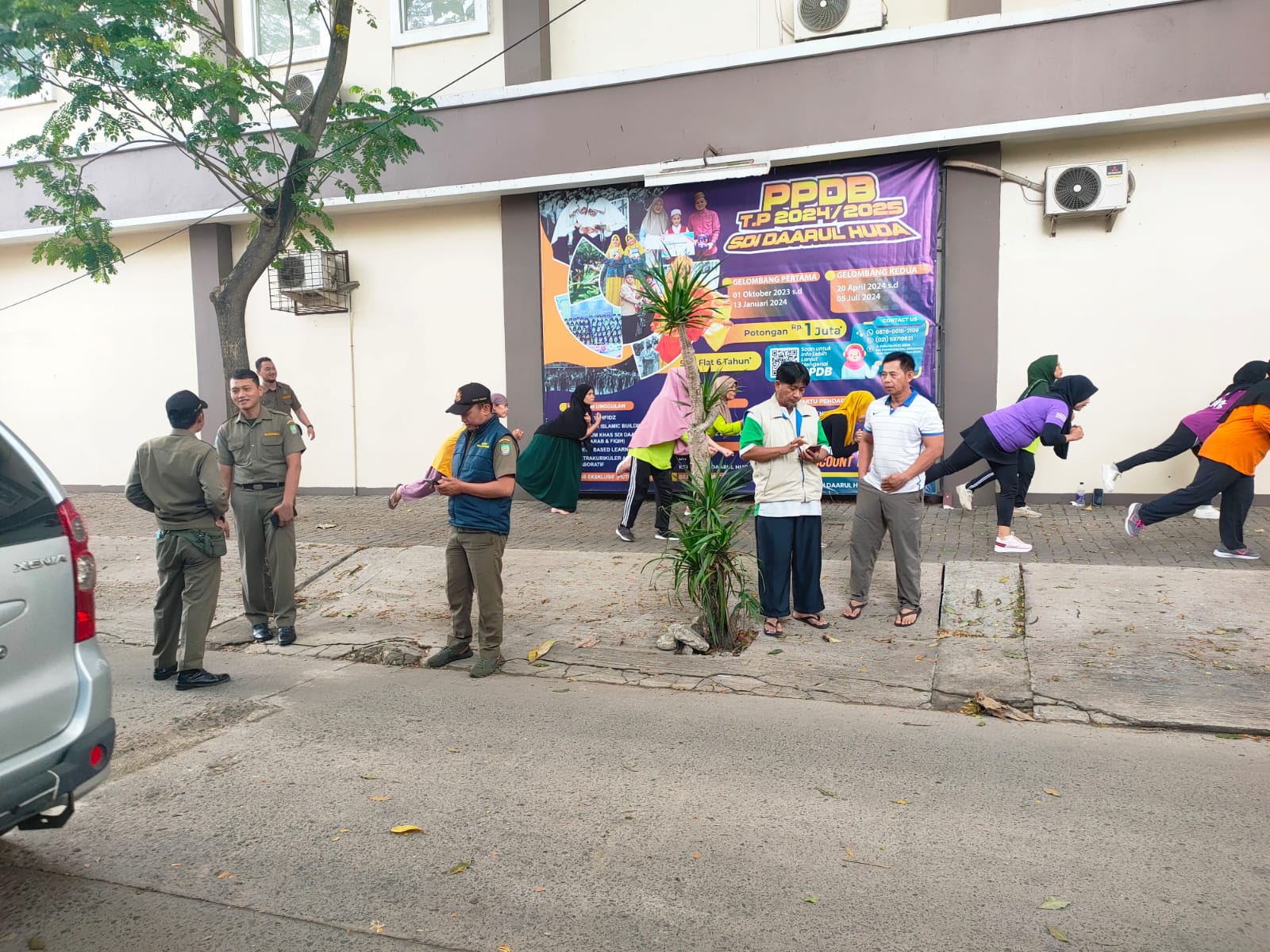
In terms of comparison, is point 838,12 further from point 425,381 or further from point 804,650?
point 804,650

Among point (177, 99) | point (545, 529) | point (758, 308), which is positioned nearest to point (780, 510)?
point (545, 529)

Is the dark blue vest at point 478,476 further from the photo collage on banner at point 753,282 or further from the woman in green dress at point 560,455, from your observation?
the photo collage on banner at point 753,282

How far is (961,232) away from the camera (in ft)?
31.6

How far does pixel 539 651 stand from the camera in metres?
6.23

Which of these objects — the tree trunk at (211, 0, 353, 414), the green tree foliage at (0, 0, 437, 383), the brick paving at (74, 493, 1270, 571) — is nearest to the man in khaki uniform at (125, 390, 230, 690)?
the tree trunk at (211, 0, 353, 414)

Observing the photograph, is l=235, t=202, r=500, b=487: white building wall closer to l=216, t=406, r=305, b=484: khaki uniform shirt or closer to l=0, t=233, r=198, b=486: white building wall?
l=0, t=233, r=198, b=486: white building wall

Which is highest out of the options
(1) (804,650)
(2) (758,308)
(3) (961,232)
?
(3) (961,232)

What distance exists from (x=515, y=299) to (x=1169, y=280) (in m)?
7.44

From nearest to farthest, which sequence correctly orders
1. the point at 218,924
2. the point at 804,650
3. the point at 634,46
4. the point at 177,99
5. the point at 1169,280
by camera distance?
the point at 218,924 < the point at 804,650 < the point at 177,99 < the point at 1169,280 < the point at 634,46

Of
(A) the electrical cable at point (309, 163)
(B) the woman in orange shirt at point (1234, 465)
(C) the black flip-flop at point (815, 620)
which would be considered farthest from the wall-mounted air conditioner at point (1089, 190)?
(A) the electrical cable at point (309, 163)

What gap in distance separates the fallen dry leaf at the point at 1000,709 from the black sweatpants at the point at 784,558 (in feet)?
4.98

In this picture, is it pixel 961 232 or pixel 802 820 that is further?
pixel 961 232

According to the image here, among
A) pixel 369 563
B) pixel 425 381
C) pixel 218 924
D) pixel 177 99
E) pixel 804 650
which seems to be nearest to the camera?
pixel 218 924

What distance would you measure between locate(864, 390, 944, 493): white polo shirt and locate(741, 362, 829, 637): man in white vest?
16.1 inches
